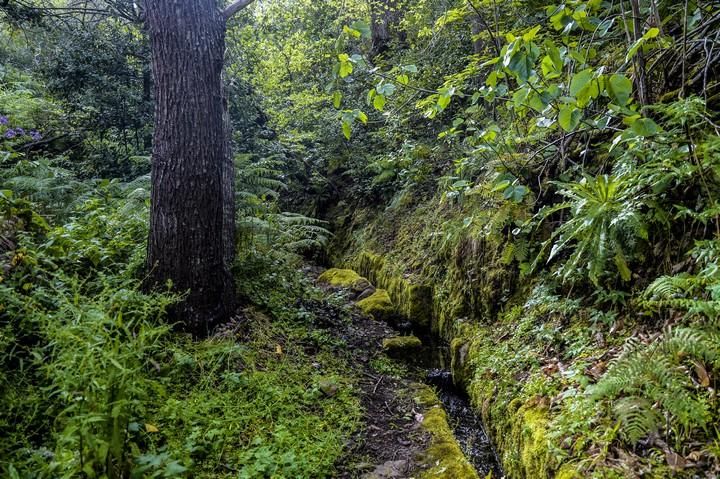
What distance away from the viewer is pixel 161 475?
6.58ft

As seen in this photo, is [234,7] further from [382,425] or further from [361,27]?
[382,425]

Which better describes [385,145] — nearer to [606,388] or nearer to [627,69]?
[627,69]

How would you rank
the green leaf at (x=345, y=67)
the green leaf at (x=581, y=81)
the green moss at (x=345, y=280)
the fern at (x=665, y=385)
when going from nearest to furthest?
the fern at (x=665, y=385), the green leaf at (x=581, y=81), the green leaf at (x=345, y=67), the green moss at (x=345, y=280)

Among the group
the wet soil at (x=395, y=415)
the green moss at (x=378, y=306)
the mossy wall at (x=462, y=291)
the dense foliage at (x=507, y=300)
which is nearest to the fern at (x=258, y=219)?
the dense foliage at (x=507, y=300)

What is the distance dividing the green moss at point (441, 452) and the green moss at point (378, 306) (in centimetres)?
231

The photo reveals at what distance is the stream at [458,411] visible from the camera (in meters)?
3.14

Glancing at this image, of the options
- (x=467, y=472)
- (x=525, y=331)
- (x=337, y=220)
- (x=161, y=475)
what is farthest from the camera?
(x=337, y=220)

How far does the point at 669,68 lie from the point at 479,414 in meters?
3.41

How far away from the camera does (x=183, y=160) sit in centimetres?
350

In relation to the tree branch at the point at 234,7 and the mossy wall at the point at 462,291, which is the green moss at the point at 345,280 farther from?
the tree branch at the point at 234,7

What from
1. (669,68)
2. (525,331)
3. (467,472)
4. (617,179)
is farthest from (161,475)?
(669,68)

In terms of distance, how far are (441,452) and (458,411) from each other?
3.13 ft

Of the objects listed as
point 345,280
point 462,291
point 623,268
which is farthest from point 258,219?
point 623,268

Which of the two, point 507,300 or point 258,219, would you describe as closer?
point 507,300
